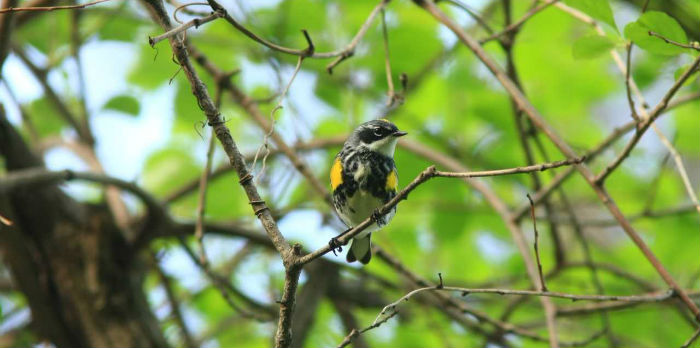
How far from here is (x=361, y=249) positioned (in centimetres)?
332

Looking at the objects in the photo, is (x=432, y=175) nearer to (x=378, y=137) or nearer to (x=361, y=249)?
(x=378, y=137)

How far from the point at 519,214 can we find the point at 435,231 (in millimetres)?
962

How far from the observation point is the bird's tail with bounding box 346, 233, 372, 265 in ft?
10.8

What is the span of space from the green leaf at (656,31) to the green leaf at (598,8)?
1.03 ft

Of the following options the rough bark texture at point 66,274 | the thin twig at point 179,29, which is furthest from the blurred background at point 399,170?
the thin twig at point 179,29

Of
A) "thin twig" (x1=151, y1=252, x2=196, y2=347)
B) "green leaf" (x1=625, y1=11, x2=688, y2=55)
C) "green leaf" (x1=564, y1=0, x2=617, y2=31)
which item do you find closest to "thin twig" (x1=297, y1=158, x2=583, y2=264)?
"green leaf" (x1=625, y1=11, x2=688, y2=55)

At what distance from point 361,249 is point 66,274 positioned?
1.52 meters

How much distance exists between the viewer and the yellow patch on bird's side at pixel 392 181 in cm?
310

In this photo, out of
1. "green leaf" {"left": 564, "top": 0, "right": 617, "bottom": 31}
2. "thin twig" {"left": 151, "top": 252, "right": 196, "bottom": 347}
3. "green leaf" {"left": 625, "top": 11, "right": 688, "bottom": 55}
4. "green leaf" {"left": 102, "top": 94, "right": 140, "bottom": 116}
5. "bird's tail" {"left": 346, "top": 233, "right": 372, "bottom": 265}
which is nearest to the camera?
"green leaf" {"left": 625, "top": 11, "right": 688, "bottom": 55}

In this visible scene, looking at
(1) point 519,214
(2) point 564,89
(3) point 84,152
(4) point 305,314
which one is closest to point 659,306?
(1) point 519,214

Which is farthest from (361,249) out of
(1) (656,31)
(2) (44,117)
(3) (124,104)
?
(2) (44,117)

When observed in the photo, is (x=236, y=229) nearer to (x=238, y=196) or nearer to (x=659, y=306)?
(x=238, y=196)

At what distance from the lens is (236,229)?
13.1 feet

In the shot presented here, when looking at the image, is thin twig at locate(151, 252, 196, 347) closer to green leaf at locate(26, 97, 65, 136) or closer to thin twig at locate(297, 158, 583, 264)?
green leaf at locate(26, 97, 65, 136)
